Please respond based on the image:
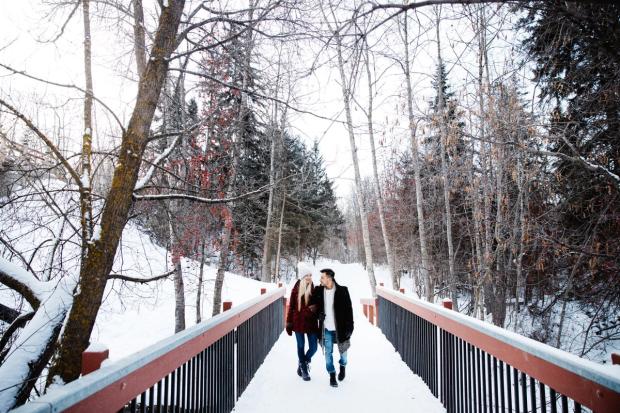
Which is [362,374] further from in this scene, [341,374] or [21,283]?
[21,283]

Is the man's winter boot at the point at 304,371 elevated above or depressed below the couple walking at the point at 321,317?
below

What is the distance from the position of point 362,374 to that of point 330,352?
0.80 meters

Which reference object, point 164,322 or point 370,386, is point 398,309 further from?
point 164,322

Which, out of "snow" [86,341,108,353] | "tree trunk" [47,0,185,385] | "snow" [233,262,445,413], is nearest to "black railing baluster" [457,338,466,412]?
"snow" [233,262,445,413]

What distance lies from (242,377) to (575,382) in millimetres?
3821

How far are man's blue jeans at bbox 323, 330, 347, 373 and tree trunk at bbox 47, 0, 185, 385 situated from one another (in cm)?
286

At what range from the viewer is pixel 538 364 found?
2.30 metres

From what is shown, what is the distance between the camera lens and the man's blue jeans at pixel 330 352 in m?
5.10

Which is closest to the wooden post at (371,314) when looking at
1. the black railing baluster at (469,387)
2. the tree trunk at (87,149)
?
the black railing baluster at (469,387)

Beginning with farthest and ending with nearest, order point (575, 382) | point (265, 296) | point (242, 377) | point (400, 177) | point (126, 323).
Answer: point (400, 177) < point (126, 323) < point (265, 296) < point (242, 377) < point (575, 382)

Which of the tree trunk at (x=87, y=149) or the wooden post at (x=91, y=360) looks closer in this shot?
the wooden post at (x=91, y=360)

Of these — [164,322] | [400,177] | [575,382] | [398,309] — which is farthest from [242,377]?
[400,177]

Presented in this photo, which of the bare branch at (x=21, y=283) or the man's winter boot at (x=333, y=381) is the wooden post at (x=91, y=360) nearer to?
the bare branch at (x=21, y=283)

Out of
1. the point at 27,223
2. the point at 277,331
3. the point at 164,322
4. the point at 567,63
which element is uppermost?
the point at 567,63
